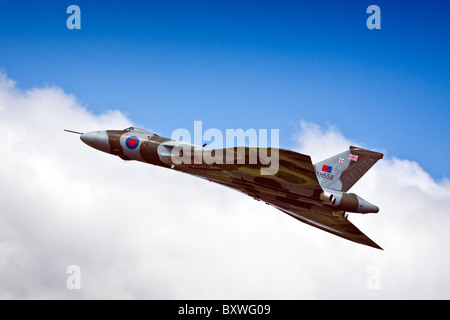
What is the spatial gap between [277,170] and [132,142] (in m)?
12.2

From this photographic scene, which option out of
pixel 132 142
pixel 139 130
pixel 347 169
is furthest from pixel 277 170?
pixel 139 130

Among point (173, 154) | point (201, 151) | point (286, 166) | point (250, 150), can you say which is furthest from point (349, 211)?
point (173, 154)

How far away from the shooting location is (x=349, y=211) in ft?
104

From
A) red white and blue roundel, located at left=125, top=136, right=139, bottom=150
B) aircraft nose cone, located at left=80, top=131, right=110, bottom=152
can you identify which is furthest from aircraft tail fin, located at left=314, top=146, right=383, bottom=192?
aircraft nose cone, located at left=80, top=131, right=110, bottom=152

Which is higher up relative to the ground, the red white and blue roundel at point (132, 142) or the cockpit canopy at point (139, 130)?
the cockpit canopy at point (139, 130)

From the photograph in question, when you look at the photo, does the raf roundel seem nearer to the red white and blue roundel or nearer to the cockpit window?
the red white and blue roundel

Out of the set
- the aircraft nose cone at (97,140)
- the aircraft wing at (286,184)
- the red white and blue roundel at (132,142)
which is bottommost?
the aircraft wing at (286,184)

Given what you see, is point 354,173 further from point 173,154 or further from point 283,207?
point 173,154

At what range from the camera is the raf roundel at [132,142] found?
119 ft

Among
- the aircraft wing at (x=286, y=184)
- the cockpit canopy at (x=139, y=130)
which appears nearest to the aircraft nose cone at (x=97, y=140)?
A: the cockpit canopy at (x=139, y=130)

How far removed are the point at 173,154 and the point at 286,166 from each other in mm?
9054

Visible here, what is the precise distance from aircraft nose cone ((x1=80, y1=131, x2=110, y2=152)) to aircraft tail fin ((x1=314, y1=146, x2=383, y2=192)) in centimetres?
1681

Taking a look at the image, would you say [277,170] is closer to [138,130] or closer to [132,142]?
[132,142]

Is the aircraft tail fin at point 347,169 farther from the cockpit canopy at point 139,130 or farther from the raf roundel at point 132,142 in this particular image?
the raf roundel at point 132,142
